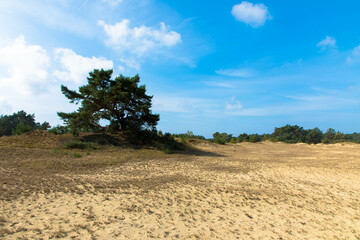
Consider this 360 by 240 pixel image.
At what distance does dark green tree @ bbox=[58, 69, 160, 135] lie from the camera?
16.0 metres

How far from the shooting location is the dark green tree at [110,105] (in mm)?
16016

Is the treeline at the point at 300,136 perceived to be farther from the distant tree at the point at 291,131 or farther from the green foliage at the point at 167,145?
the green foliage at the point at 167,145

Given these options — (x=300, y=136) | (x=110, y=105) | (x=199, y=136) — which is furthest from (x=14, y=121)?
(x=300, y=136)

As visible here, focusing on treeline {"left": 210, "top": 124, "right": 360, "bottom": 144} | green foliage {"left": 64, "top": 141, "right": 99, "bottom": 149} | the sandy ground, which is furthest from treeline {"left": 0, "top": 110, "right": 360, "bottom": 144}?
the sandy ground

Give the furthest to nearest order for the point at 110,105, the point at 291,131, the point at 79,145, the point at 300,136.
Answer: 1. the point at 291,131
2. the point at 300,136
3. the point at 110,105
4. the point at 79,145

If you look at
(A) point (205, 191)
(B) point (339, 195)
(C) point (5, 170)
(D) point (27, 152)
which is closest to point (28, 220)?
(A) point (205, 191)

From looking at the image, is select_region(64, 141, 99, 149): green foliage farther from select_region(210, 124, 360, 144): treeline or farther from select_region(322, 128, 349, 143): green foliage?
select_region(322, 128, 349, 143): green foliage

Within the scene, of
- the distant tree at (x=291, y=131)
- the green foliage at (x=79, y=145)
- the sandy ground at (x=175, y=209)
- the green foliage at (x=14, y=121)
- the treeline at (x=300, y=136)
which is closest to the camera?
the sandy ground at (x=175, y=209)

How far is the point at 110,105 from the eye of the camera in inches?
671

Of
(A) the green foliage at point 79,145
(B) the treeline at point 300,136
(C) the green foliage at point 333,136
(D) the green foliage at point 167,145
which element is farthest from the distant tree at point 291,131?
(A) the green foliage at point 79,145

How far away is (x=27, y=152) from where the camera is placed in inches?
436

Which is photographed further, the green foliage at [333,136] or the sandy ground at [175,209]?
the green foliage at [333,136]

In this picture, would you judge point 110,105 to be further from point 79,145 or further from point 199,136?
point 199,136

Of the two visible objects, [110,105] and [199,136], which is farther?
[199,136]
